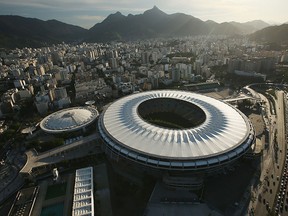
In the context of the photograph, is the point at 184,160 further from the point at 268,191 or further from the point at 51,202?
the point at 51,202

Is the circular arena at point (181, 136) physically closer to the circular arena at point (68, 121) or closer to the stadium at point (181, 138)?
the stadium at point (181, 138)

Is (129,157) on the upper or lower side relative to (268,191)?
upper

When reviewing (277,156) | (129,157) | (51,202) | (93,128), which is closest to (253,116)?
(277,156)

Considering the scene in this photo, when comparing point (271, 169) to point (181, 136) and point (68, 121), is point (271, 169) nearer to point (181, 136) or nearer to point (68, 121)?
point (181, 136)

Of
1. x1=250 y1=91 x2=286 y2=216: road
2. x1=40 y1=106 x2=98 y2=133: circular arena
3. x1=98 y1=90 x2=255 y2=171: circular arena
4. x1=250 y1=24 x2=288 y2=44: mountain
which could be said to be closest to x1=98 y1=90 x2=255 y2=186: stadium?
x1=98 y1=90 x2=255 y2=171: circular arena

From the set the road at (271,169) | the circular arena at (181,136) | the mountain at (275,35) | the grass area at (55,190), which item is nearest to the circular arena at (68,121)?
the circular arena at (181,136)

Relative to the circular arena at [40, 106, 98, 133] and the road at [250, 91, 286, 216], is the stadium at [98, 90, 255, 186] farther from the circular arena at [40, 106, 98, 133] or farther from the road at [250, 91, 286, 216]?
the circular arena at [40, 106, 98, 133]

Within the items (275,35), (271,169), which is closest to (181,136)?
(271,169)


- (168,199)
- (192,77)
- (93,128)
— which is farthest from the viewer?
(192,77)

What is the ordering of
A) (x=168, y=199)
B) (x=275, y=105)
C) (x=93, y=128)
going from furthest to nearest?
(x=275, y=105) → (x=93, y=128) → (x=168, y=199)
